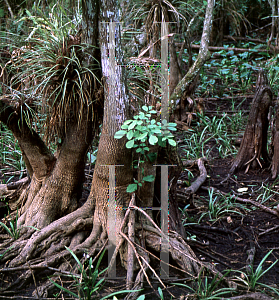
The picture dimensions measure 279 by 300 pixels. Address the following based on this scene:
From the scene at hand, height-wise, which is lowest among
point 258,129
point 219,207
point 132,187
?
point 219,207

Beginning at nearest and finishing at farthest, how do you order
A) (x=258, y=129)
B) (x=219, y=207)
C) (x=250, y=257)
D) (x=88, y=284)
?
(x=88, y=284) → (x=250, y=257) → (x=219, y=207) → (x=258, y=129)

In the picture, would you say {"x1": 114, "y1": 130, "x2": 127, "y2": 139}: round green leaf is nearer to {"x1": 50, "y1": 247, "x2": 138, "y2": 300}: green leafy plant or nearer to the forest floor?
{"x1": 50, "y1": 247, "x2": 138, "y2": 300}: green leafy plant

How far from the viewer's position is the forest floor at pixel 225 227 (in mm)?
3205

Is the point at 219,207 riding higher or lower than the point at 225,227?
higher

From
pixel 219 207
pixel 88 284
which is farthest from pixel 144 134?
pixel 219 207

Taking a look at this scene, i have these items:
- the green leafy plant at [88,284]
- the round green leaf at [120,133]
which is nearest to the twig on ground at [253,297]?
the green leafy plant at [88,284]

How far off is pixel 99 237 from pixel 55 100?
1386mm

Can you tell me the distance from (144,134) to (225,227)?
207cm

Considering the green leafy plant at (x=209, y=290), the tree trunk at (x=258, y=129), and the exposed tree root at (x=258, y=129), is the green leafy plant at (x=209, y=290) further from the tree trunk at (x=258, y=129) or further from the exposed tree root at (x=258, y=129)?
the tree trunk at (x=258, y=129)

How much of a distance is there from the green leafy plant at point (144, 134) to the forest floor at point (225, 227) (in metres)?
0.99

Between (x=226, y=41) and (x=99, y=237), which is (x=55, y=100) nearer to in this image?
(x=99, y=237)

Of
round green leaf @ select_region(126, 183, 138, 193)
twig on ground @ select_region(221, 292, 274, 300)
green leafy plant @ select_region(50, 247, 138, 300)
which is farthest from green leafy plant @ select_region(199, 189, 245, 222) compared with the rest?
green leafy plant @ select_region(50, 247, 138, 300)

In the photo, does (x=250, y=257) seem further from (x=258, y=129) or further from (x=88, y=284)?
(x=258, y=129)

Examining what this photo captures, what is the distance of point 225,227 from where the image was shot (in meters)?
4.41
